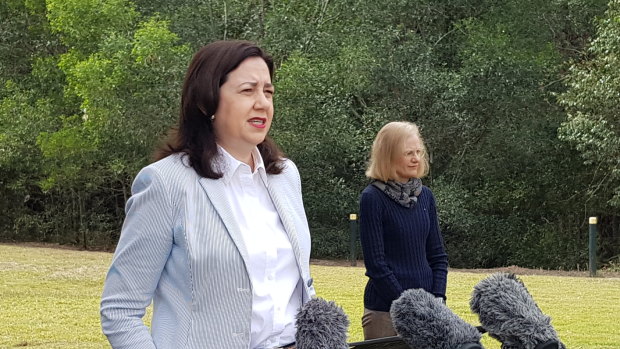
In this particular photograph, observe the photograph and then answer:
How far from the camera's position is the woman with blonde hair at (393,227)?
17.8 feet

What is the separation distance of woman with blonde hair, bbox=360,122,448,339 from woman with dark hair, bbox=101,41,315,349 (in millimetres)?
2485

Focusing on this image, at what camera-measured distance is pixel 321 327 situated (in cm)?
256

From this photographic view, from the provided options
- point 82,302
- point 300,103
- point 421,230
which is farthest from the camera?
point 300,103

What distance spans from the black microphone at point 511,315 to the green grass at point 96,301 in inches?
278

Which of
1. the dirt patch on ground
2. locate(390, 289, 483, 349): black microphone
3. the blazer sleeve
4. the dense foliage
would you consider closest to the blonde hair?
locate(390, 289, 483, 349): black microphone

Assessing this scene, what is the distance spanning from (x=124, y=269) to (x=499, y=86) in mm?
25028

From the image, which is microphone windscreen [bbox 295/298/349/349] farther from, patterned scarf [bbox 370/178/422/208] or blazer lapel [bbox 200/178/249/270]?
patterned scarf [bbox 370/178/422/208]

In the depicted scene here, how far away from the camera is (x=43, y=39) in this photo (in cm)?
3125

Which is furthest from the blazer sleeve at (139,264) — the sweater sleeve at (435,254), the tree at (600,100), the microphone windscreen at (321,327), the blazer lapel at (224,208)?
the tree at (600,100)

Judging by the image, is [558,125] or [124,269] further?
[558,125]

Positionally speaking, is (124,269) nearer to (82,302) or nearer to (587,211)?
(82,302)

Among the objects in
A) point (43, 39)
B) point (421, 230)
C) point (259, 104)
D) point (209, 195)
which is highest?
point (43, 39)

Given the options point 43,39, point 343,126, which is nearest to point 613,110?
point 343,126

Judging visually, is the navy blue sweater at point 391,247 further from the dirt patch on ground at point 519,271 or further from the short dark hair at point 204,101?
the dirt patch on ground at point 519,271
